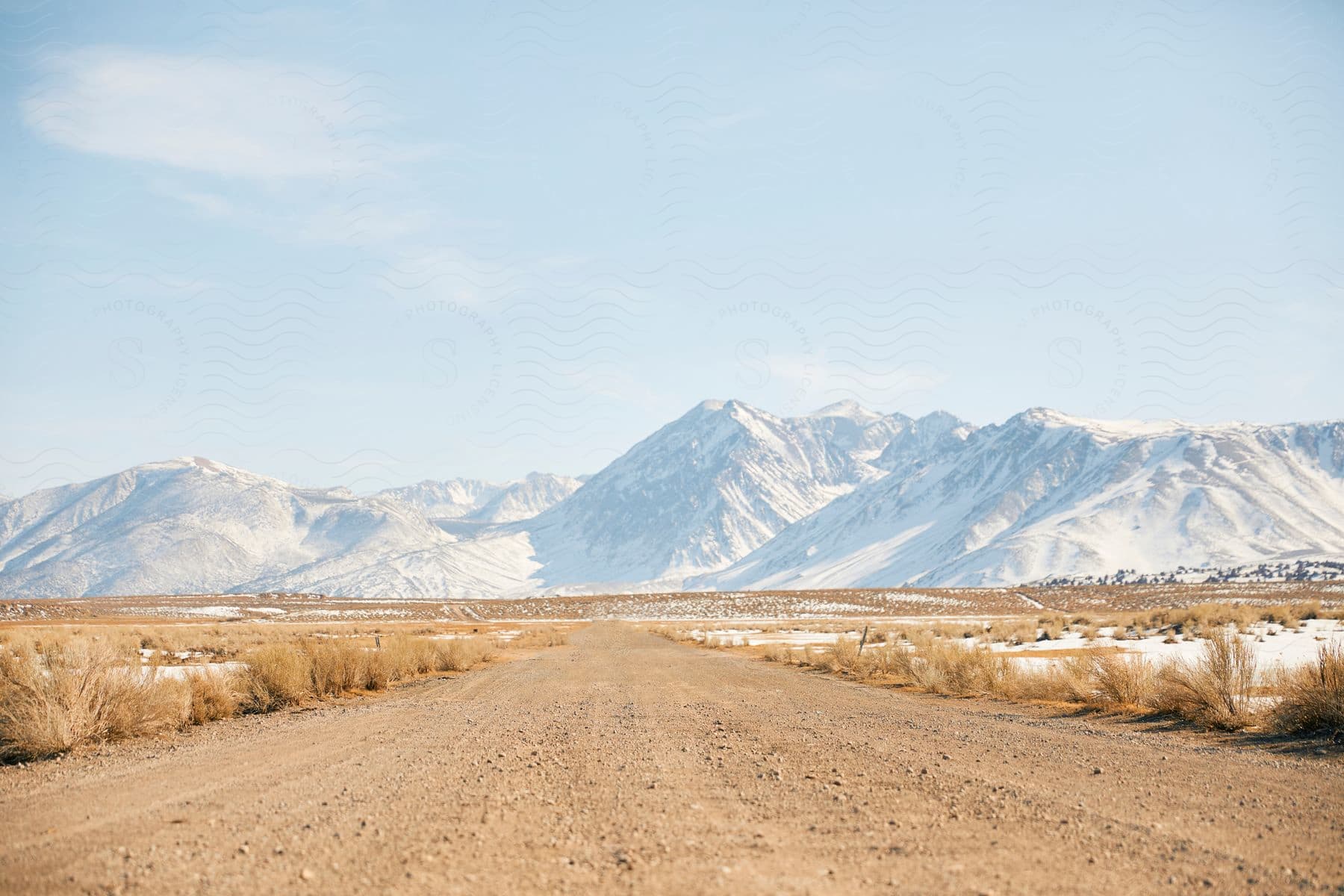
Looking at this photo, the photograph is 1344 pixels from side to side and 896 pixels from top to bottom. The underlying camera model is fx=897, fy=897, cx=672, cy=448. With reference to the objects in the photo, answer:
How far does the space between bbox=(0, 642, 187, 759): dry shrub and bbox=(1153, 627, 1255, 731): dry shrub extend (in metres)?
14.8

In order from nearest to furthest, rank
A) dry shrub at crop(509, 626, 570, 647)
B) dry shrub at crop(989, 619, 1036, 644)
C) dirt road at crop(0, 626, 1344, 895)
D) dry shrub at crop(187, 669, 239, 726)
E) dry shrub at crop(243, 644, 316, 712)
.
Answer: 1. dirt road at crop(0, 626, 1344, 895)
2. dry shrub at crop(187, 669, 239, 726)
3. dry shrub at crop(243, 644, 316, 712)
4. dry shrub at crop(989, 619, 1036, 644)
5. dry shrub at crop(509, 626, 570, 647)

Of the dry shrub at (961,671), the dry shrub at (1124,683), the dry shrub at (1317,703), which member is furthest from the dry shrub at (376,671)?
the dry shrub at (1317,703)

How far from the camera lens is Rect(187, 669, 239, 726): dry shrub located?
14430 mm

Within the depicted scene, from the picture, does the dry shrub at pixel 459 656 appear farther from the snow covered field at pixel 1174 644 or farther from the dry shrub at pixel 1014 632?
the dry shrub at pixel 1014 632

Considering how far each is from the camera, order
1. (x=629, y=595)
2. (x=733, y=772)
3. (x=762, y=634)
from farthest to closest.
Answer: (x=629, y=595) → (x=762, y=634) → (x=733, y=772)

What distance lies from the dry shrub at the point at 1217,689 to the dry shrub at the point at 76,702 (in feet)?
48.7

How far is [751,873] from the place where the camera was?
5.66 meters

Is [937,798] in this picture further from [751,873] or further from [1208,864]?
[751,873]

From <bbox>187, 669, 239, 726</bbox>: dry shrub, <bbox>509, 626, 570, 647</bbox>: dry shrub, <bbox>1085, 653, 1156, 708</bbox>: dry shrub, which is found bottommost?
<bbox>509, 626, 570, 647</bbox>: dry shrub

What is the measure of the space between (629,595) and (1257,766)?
391 feet

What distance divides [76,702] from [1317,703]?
51.3 ft

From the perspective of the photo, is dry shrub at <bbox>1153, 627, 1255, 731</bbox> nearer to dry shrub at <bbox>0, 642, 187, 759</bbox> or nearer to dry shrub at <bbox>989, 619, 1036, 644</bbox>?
dry shrub at <bbox>0, 642, 187, 759</bbox>

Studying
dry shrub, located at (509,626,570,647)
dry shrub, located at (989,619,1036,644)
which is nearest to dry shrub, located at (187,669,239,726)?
dry shrub, located at (509,626,570,647)

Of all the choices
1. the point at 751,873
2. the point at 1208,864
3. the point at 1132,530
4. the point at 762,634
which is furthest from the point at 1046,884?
the point at 1132,530
